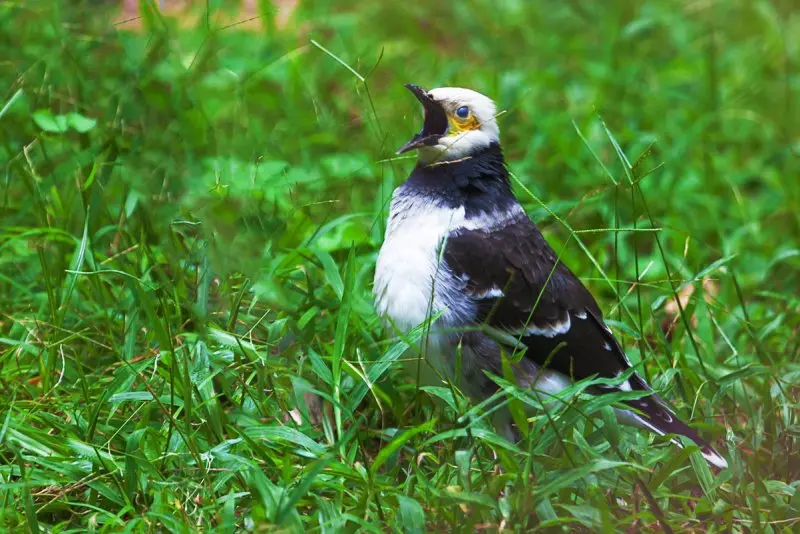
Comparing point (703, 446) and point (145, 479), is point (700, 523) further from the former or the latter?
point (145, 479)

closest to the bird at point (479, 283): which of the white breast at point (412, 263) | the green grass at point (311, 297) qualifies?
the white breast at point (412, 263)

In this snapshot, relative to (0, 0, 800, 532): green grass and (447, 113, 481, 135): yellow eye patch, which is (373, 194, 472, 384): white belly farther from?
(447, 113, 481, 135): yellow eye patch

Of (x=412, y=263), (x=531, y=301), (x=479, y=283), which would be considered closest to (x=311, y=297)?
(x=412, y=263)

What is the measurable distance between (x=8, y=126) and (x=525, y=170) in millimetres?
2140

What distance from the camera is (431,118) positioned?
3.23m

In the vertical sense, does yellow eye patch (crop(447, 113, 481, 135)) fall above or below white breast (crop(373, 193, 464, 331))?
above

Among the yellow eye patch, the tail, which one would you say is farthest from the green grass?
the yellow eye patch

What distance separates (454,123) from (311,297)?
0.70m

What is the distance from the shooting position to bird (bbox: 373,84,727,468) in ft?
9.29

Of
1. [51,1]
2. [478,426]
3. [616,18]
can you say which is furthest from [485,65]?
[478,426]

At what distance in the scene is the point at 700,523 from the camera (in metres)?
2.57

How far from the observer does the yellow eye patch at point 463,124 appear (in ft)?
10.5

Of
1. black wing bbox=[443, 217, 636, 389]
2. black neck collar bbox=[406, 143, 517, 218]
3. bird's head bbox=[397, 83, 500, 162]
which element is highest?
bird's head bbox=[397, 83, 500, 162]

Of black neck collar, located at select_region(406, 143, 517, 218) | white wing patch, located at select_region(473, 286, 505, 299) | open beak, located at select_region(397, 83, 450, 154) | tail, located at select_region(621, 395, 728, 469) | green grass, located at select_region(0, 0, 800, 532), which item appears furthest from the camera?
open beak, located at select_region(397, 83, 450, 154)
